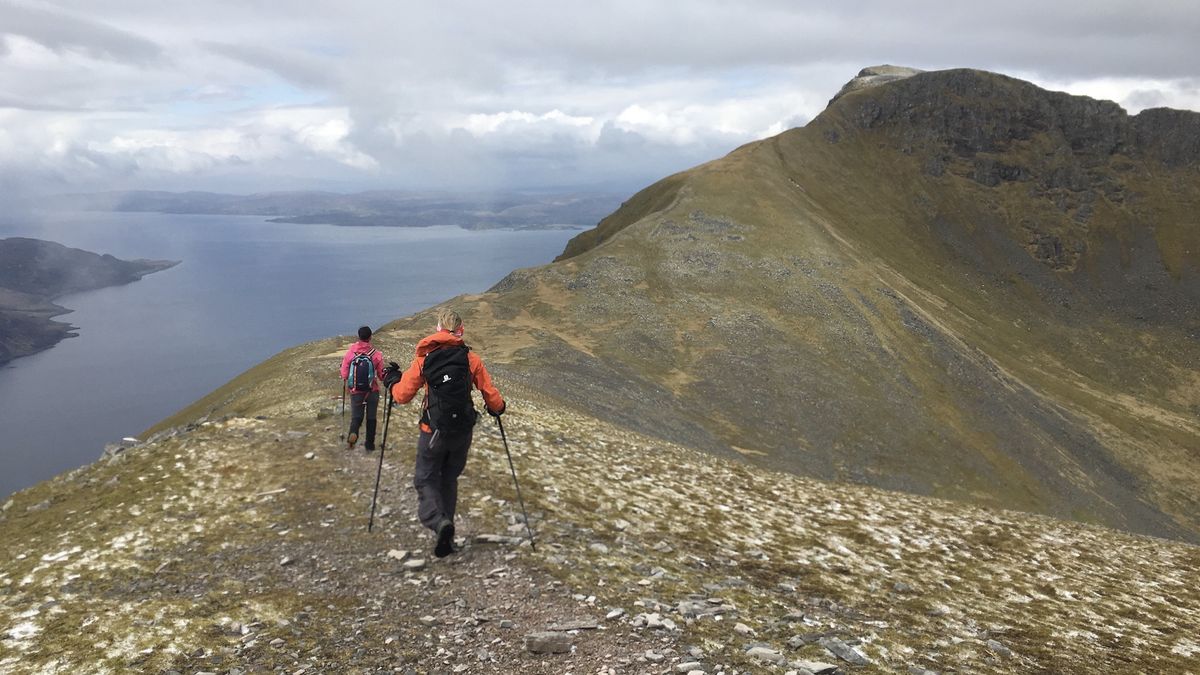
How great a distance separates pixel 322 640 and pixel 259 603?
1.99 metres

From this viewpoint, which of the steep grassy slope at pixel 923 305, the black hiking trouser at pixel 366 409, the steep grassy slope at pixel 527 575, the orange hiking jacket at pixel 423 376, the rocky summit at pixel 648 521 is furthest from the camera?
the steep grassy slope at pixel 923 305

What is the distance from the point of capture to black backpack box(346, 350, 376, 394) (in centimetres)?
1895

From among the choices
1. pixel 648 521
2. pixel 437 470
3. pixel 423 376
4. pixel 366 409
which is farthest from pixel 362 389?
pixel 648 521

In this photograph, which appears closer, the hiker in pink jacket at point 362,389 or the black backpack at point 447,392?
the black backpack at point 447,392

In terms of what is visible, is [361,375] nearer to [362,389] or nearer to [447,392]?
[362,389]

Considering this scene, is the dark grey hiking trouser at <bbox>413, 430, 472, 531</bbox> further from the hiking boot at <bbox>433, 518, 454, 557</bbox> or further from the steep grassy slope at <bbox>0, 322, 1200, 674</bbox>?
the steep grassy slope at <bbox>0, 322, 1200, 674</bbox>

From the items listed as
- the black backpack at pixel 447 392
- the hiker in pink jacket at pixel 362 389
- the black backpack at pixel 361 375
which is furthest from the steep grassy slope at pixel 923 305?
the black backpack at pixel 447 392

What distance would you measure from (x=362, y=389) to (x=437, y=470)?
7847mm

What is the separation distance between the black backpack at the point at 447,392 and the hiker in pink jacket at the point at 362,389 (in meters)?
7.76

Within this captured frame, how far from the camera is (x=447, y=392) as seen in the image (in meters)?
11.7

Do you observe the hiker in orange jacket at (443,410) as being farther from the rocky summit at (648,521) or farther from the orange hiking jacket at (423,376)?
the rocky summit at (648,521)

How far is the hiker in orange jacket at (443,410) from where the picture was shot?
38.5 feet

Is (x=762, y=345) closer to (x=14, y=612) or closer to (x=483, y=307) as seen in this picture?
(x=483, y=307)

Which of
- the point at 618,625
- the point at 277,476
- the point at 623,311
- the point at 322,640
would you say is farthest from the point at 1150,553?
the point at 623,311
